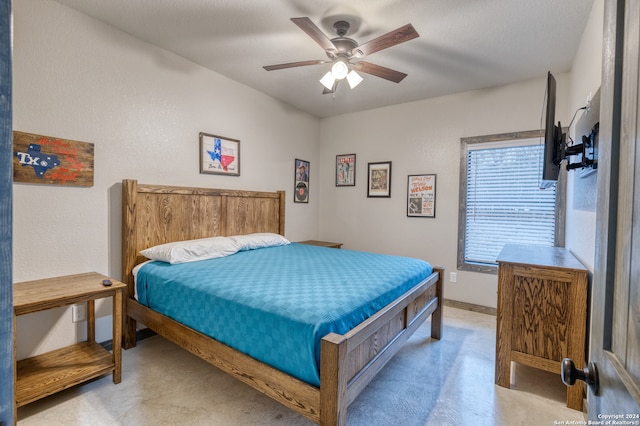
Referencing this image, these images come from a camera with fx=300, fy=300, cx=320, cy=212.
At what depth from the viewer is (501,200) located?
3.59 m

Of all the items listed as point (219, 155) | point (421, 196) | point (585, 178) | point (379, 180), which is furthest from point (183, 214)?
point (585, 178)

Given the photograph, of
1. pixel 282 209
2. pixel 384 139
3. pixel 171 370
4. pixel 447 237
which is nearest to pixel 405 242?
pixel 447 237

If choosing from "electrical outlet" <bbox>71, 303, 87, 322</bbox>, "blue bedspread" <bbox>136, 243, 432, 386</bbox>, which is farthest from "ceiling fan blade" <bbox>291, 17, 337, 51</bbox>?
"electrical outlet" <bbox>71, 303, 87, 322</bbox>

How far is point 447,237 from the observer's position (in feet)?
12.8

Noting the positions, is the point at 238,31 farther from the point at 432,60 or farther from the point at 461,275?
the point at 461,275

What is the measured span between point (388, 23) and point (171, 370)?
321 cm

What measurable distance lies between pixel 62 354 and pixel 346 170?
3.87m

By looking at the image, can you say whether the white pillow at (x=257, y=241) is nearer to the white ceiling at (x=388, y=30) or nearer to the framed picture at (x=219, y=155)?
the framed picture at (x=219, y=155)

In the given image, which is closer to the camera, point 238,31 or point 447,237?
point 238,31

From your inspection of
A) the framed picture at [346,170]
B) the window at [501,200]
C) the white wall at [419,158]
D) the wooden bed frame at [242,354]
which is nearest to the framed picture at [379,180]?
the white wall at [419,158]

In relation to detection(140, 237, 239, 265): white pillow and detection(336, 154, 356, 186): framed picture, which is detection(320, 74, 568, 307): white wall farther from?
detection(140, 237, 239, 265): white pillow

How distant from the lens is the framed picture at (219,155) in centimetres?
332

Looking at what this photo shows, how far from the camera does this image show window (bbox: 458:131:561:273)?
335 centimetres

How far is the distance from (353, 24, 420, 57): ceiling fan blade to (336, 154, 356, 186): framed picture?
243 centimetres
